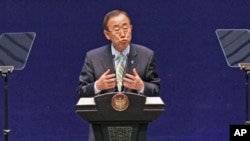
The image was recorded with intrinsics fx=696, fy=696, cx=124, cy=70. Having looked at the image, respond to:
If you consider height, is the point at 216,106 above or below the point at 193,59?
below

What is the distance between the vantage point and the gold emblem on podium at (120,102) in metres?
3.37

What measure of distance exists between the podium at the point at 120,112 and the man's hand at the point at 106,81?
0.07 m

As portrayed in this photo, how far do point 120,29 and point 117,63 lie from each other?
0.62 ft

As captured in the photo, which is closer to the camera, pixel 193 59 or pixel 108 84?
pixel 108 84

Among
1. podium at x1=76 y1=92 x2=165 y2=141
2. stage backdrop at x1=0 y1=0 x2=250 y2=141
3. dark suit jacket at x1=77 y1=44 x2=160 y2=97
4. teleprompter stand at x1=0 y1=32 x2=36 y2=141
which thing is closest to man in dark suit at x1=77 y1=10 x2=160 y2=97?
dark suit jacket at x1=77 y1=44 x2=160 y2=97

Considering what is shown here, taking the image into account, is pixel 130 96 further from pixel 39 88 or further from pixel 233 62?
pixel 39 88

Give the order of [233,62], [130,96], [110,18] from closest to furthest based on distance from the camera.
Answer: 1. [130,96]
2. [110,18]
3. [233,62]

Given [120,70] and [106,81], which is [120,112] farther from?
[120,70]

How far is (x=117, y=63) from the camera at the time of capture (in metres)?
3.66

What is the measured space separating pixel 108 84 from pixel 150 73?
11.9 inches

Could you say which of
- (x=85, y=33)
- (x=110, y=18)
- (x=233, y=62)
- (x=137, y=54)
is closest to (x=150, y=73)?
(x=137, y=54)

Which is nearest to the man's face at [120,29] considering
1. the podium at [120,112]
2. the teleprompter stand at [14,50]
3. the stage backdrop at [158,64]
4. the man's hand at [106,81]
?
the man's hand at [106,81]

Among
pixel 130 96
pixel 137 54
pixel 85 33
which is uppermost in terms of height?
pixel 85 33

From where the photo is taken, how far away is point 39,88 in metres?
6.37
